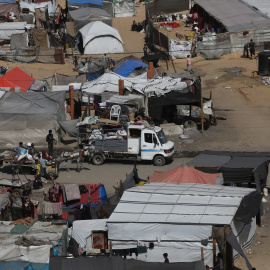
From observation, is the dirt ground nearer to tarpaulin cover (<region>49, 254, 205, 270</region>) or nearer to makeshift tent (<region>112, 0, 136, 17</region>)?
tarpaulin cover (<region>49, 254, 205, 270</region>)

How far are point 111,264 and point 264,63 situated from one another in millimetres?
26121

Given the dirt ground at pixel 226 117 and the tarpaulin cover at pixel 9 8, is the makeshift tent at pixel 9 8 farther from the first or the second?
the dirt ground at pixel 226 117

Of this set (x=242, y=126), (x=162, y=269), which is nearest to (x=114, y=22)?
(x=242, y=126)

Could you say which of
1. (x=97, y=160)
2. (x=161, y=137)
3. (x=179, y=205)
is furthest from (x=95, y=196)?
(x=161, y=137)

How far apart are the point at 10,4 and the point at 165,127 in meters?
29.0

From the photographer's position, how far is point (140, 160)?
30094mm

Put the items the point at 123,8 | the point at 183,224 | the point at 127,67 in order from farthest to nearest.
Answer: the point at 123,8
the point at 127,67
the point at 183,224

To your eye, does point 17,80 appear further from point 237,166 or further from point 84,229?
point 84,229

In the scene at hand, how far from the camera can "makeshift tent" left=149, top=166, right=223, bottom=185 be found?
23766 mm

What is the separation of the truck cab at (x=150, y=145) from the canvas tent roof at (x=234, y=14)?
19367mm

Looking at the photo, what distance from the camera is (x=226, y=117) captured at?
3569cm

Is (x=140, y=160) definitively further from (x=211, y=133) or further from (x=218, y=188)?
(x=218, y=188)

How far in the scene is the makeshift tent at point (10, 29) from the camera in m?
52.0

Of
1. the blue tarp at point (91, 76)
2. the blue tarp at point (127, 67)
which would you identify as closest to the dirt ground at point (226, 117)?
the blue tarp at point (127, 67)
